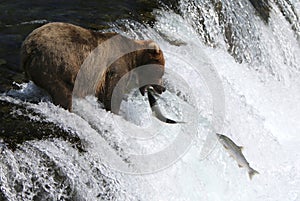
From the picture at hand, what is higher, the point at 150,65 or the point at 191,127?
the point at 150,65

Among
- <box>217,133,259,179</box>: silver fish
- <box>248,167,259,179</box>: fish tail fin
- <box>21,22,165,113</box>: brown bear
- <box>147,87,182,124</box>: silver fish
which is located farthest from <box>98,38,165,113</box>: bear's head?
<box>248,167,259,179</box>: fish tail fin

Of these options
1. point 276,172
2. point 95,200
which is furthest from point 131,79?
point 276,172

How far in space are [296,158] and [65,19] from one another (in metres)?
3.17

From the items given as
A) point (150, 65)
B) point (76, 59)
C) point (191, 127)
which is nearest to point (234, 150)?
point (191, 127)

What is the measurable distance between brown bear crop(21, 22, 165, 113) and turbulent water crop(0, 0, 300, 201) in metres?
0.18

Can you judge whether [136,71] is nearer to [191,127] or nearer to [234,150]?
[191,127]

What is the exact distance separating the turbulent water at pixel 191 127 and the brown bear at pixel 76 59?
0.18 meters

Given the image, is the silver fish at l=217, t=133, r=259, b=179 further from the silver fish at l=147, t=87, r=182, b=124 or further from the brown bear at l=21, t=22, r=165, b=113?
the brown bear at l=21, t=22, r=165, b=113

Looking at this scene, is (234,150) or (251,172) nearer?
(234,150)

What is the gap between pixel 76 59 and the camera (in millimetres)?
4914

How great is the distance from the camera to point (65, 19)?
7168mm

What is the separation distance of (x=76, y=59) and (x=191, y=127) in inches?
59.5

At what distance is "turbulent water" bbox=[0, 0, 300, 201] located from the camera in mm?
4359

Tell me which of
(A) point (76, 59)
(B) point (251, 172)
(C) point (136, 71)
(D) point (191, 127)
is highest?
(A) point (76, 59)
